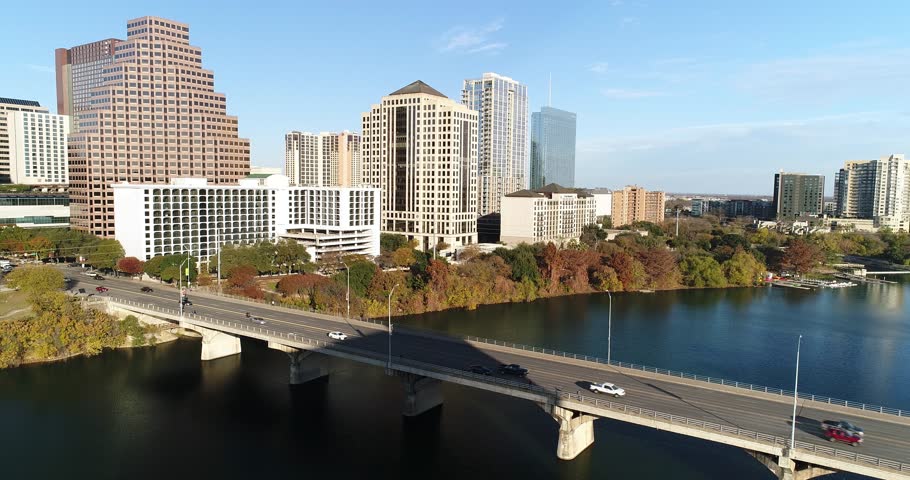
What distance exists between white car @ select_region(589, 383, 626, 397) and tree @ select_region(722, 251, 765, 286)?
284 ft

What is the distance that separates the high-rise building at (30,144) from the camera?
6673 inches

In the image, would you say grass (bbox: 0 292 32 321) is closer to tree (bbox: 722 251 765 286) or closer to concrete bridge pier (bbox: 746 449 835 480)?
concrete bridge pier (bbox: 746 449 835 480)

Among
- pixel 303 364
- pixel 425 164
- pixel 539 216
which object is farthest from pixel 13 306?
pixel 539 216

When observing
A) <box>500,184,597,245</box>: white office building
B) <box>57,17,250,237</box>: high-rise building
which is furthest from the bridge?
<box>500,184,597,245</box>: white office building

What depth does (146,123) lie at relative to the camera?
113m

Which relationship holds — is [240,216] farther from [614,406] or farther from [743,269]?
[743,269]

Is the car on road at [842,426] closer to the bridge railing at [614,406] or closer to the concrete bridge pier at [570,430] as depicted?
the bridge railing at [614,406]

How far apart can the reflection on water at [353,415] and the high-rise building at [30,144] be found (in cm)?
13579

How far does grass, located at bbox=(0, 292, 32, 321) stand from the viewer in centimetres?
6355

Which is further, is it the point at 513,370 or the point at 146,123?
the point at 146,123

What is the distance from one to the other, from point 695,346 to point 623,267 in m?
38.6

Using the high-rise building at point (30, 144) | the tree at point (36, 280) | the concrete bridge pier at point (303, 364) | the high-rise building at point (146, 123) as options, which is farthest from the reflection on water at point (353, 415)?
the high-rise building at point (30, 144)

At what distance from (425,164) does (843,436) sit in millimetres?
108903

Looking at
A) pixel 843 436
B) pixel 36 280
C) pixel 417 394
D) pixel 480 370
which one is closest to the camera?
pixel 843 436
